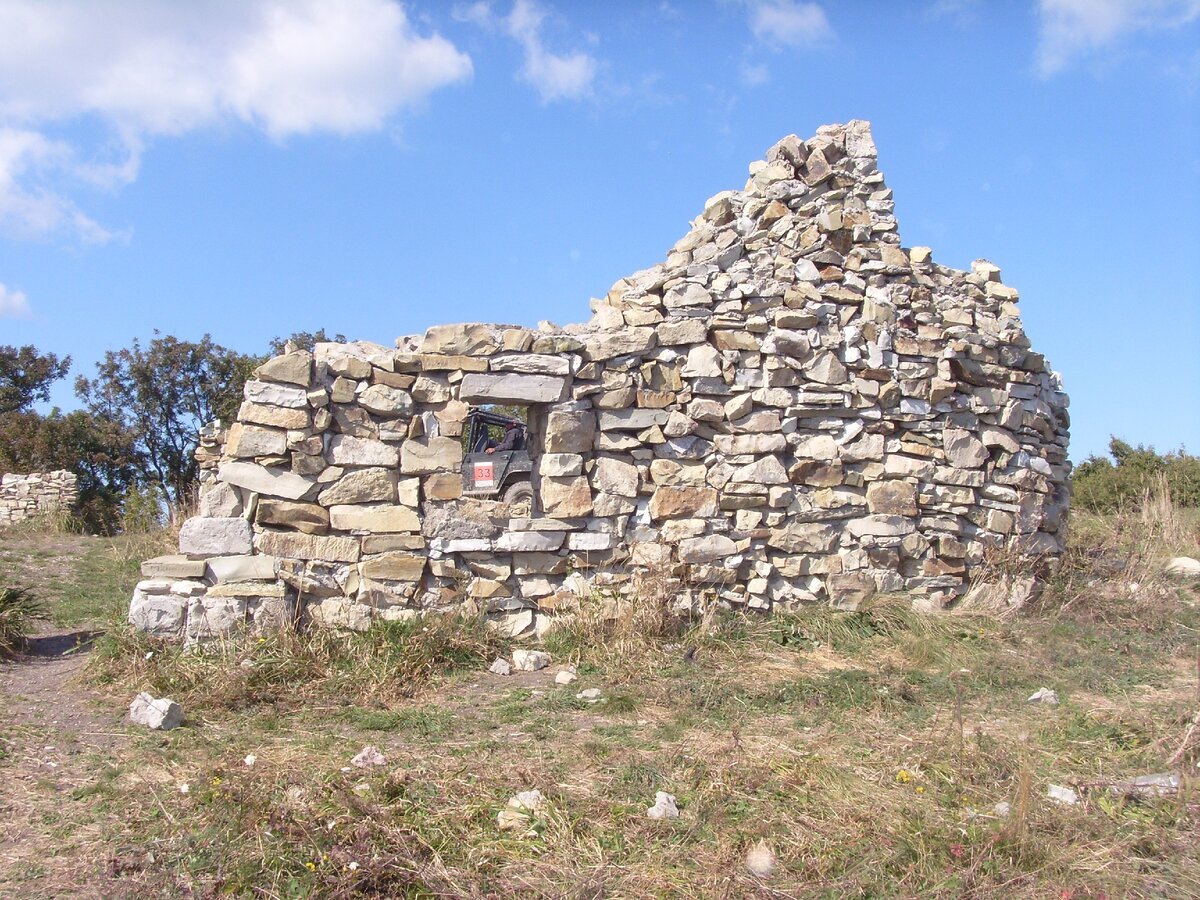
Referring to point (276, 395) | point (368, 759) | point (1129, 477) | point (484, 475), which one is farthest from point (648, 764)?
point (1129, 477)

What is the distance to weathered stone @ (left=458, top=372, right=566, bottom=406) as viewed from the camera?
6707 millimetres

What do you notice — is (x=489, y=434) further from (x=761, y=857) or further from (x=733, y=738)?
(x=761, y=857)

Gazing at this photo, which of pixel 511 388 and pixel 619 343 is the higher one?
pixel 619 343

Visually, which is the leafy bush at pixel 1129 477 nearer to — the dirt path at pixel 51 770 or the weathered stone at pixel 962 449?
the weathered stone at pixel 962 449

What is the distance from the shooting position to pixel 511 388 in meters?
6.76

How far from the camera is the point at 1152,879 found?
3303 mm

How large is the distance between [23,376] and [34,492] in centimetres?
1013

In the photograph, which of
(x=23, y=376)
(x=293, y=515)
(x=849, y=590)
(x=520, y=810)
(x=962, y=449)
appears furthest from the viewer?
(x=23, y=376)

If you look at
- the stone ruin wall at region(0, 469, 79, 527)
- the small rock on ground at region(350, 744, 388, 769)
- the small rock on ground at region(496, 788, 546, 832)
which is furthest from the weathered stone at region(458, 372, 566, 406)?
the stone ruin wall at region(0, 469, 79, 527)

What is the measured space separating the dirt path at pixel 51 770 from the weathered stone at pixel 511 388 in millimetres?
2943

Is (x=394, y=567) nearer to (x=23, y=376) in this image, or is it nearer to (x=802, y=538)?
(x=802, y=538)

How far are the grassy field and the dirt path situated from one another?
0.07ft

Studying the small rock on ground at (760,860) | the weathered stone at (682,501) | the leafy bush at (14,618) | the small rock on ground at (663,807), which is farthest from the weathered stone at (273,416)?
the small rock on ground at (760,860)

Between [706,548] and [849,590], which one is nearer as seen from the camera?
[706,548]
